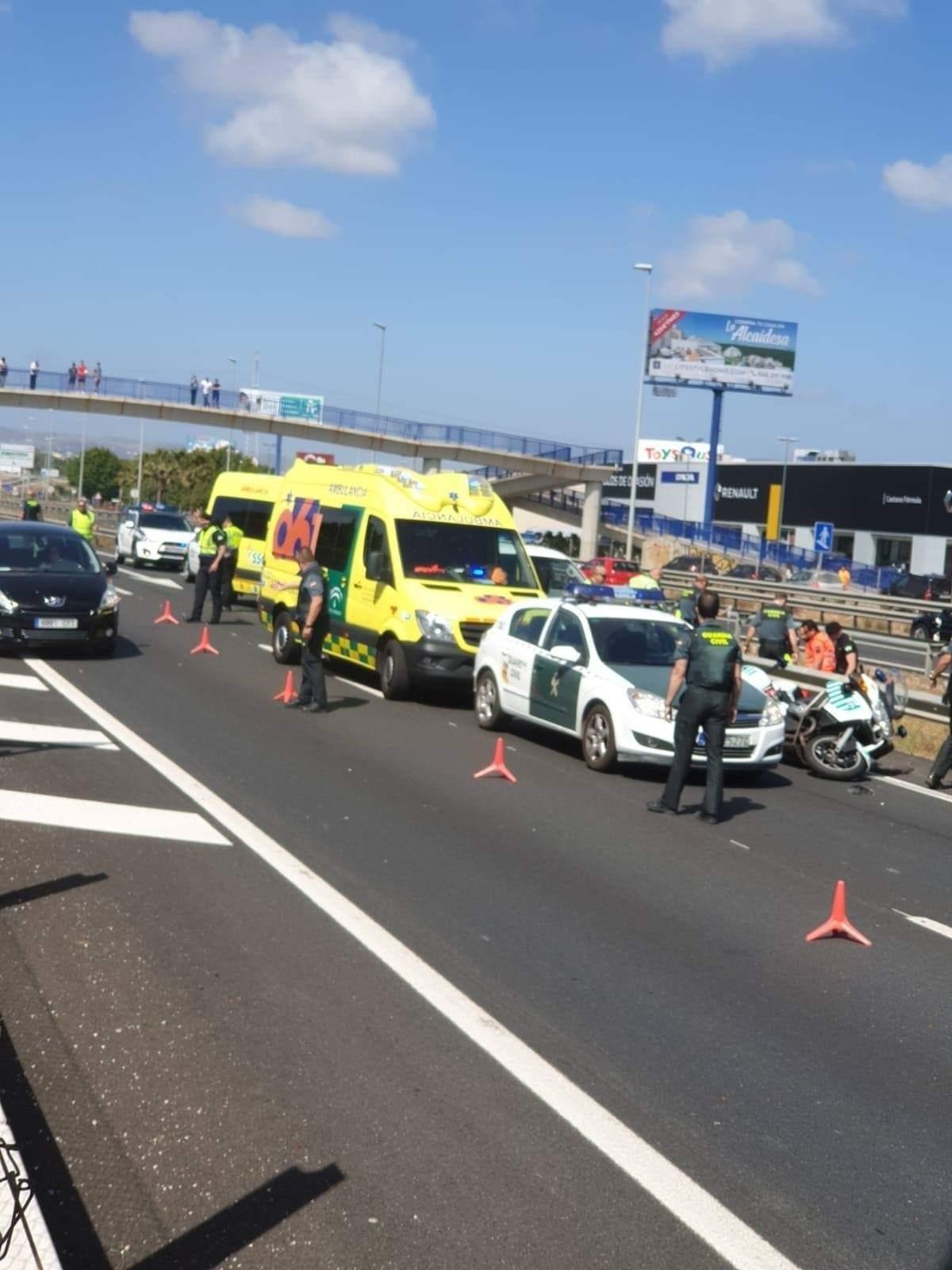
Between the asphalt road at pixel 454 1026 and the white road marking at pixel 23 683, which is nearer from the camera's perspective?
the asphalt road at pixel 454 1026

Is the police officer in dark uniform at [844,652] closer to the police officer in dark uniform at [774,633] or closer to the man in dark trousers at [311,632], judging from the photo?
the police officer in dark uniform at [774,633]

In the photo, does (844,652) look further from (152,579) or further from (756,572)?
(756,572)

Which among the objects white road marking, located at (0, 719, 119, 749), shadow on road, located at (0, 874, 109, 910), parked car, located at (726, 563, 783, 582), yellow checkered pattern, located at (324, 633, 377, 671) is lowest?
white road marking, located at (0, 719, 119, 749)

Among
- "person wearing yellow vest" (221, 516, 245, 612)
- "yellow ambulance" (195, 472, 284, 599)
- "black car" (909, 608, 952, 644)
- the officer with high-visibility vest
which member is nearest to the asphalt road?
the officer with high-visibility vest

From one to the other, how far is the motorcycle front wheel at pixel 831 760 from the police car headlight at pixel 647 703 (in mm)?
2287

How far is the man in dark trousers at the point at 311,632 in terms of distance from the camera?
1623 centimetres

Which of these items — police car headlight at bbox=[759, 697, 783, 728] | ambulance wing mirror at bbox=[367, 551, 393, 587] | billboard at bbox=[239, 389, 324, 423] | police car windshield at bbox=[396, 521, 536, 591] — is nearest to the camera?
police car headlight at bbox=[759, 697, 783, 728]

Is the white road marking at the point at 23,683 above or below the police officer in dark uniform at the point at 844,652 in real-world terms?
below

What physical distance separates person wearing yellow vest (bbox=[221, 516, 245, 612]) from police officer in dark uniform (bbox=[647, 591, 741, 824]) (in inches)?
527

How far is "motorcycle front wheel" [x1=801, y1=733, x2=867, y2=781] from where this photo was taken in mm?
15359

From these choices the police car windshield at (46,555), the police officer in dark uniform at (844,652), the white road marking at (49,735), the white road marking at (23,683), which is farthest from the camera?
the police car windshield at (46,555)

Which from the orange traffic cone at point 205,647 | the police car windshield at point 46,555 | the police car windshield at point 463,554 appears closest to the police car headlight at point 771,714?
the police car windshield at point 463,554

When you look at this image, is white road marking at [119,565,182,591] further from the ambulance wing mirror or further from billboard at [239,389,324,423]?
billboard at [239,389,324,423]

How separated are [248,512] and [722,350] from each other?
43.6 m
